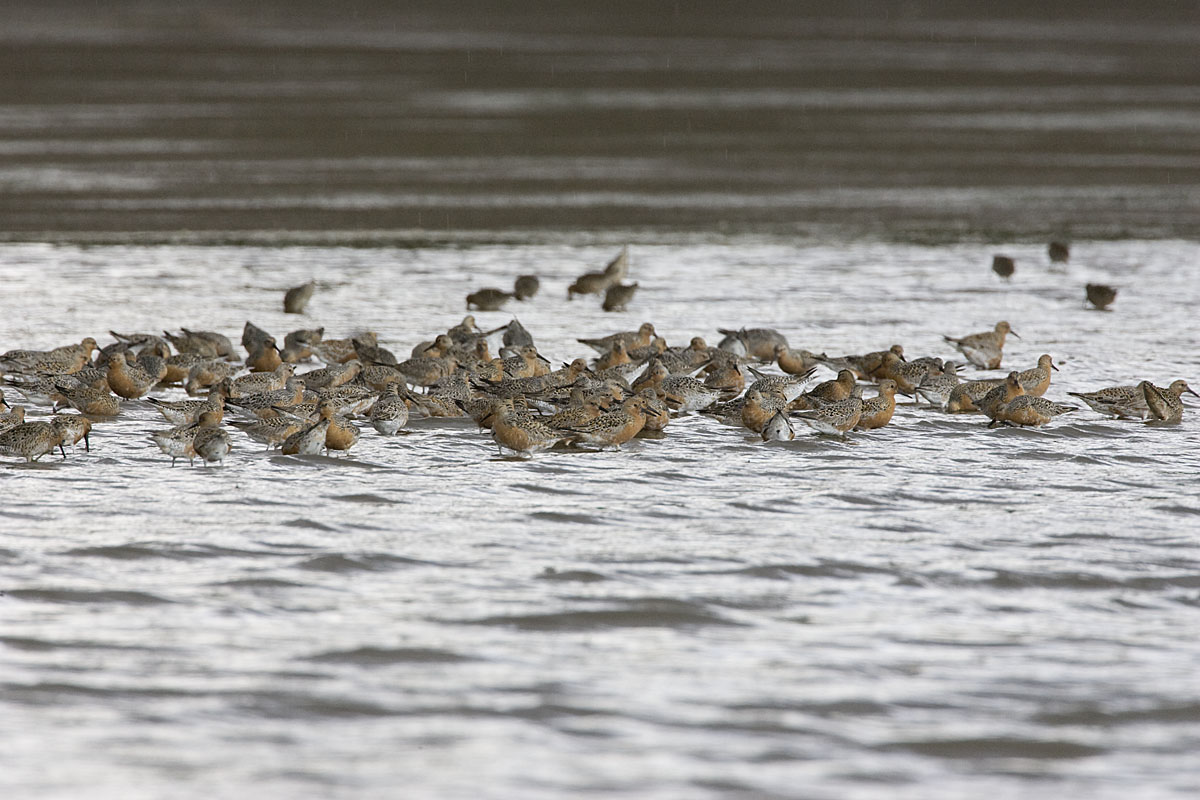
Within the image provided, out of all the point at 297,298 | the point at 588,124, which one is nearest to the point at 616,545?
the point at 297,298

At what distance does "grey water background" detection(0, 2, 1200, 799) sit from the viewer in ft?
23.4

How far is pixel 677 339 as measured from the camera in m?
17.8

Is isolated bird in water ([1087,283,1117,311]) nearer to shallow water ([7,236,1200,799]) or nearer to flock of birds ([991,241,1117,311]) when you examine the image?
flock of birds ([991,241,1117,311])

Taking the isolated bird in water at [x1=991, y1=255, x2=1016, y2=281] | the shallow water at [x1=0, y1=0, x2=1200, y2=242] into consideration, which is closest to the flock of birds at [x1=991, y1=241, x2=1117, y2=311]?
the isolated bird in water at [x1=991, y1=255, x2=1016, y2=281]

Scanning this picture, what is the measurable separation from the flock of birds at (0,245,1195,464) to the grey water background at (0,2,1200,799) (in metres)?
0.25

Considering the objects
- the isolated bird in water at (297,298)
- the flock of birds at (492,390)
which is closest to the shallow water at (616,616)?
the flock of birds at (492,390)

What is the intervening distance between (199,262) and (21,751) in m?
16.1

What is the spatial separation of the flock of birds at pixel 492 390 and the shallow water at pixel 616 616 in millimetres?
206

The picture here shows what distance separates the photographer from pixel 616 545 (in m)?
9.94

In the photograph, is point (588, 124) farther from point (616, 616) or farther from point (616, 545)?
point (616, 616)

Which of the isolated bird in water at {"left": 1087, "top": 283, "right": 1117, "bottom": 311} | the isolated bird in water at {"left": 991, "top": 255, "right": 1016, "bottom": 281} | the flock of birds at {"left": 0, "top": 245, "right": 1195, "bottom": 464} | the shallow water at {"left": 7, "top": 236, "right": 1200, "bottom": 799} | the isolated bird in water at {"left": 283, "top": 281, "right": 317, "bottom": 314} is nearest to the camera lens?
the shallow water at {"left": 7, "top": 236, "right": 1200, "bottom": 799}

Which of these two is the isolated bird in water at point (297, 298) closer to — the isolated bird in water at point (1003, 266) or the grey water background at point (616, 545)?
the grey water background at point (616, 545)

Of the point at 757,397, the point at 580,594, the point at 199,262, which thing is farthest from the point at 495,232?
the point at 580,594

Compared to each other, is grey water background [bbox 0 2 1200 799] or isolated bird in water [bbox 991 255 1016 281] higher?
isolated bird in water [bbox 991 255 1016 281]
